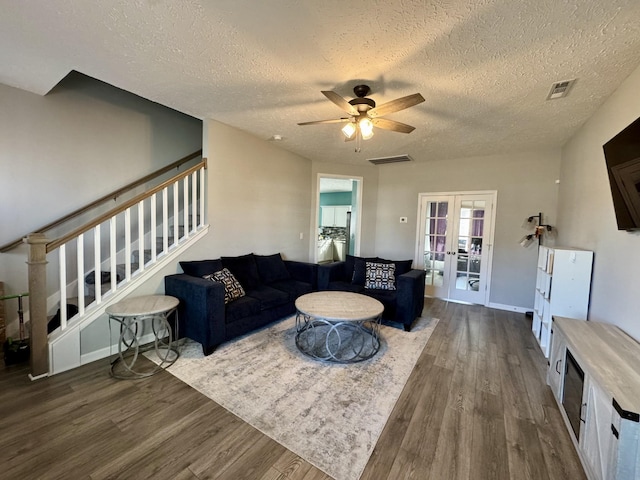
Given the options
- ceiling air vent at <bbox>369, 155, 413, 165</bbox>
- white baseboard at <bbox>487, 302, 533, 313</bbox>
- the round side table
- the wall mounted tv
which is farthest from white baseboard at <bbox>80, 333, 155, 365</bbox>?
white baseboard at <bbox>487, 302, 533, 313</bbox>

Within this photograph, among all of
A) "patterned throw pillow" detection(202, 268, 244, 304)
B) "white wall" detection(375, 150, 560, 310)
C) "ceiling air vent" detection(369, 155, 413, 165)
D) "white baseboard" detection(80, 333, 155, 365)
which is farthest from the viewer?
"ceiling air vent" detection(369, 155, 413, 165)

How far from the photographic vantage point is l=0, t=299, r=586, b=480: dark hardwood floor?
1462 mm

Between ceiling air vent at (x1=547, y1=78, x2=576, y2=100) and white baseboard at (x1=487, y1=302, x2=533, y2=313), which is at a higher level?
ceiling air vent at (x1=547, y1=78, x2=576, y2=100)

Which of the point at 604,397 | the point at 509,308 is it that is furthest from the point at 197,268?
the point at 509,308

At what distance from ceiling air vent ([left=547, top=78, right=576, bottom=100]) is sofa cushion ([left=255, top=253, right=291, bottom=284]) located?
142 inches

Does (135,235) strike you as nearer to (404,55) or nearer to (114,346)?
(114,346)

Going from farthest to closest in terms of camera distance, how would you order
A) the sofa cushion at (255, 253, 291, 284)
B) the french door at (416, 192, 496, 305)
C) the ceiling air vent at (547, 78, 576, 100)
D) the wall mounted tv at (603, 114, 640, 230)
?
the french door at (416, 192, 496, 305) → the sofa cushion at (255, 253, 291, 284) → the ceiling air vent at (547, 78, 576, 100) → the wall mounted tv at (603, 114, 640, 230)

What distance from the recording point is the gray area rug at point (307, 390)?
1.64 m

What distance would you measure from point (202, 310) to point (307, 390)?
125 cm

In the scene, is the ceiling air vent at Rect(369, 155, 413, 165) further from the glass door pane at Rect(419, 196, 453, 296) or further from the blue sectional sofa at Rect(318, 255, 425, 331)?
the blue sectional sofa at Rect(318, 255, 425, 331)

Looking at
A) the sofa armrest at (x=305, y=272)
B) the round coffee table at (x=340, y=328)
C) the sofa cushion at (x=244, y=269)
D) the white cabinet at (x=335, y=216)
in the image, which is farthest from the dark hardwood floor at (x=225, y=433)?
the white cabinet at (x=335, y=216)

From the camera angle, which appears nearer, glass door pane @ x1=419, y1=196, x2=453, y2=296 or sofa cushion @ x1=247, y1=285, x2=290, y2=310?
sofa cushion @ x1=247, y1=285, x2=290, y2=310

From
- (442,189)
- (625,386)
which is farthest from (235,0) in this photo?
(442,189)

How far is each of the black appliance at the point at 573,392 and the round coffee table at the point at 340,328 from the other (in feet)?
4.58
